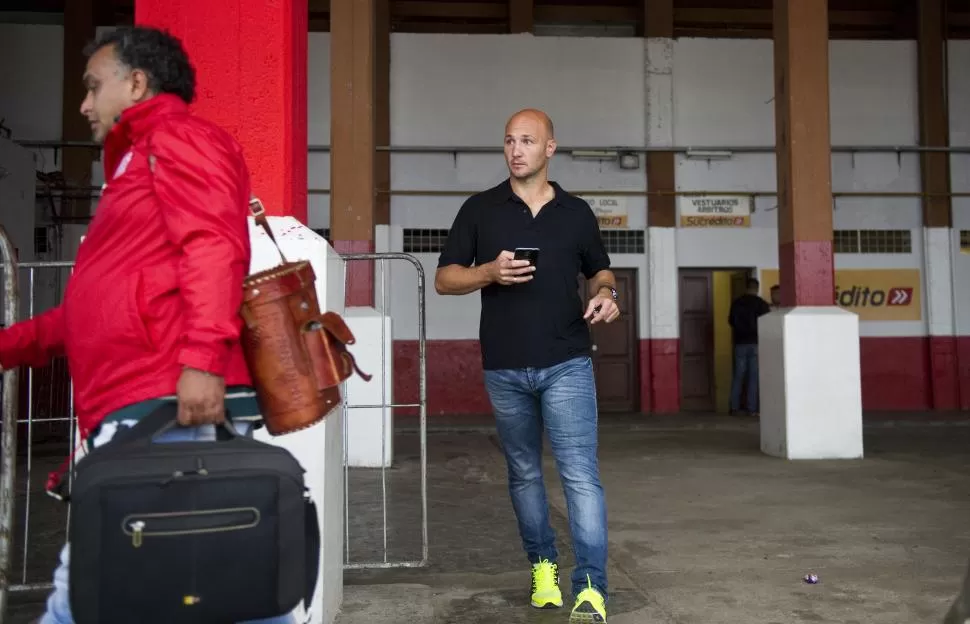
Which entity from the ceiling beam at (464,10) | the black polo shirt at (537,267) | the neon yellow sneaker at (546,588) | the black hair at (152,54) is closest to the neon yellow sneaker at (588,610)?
the neon yellow sneaker at (546,588)

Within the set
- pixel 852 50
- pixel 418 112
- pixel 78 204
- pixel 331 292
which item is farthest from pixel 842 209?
pixel 331 292

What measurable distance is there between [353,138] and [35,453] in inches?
191

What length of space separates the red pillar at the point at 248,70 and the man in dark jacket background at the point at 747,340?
10.4 metres

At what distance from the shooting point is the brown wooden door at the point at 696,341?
547 inches

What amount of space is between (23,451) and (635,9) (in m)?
10.9

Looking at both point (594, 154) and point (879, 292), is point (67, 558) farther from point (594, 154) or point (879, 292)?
point (879, 292)

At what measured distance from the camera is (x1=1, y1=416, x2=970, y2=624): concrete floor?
347 centimetres

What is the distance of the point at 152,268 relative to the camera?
1.83 metres

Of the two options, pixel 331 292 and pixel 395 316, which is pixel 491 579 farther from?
pixel 395 316

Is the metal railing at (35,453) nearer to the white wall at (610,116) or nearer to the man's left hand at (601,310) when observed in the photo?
the man's left hand at (601,310)

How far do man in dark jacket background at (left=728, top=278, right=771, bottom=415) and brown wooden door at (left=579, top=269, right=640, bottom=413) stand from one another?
5.06 feet

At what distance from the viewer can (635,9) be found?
47.1 ft

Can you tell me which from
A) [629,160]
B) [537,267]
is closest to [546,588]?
[537,267]

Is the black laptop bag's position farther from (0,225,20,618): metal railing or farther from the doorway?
the doorway
